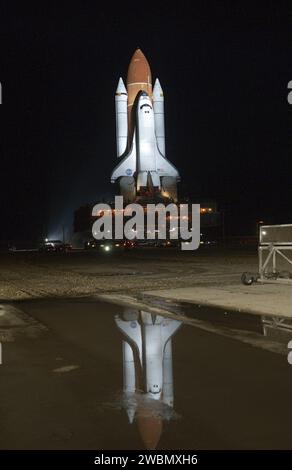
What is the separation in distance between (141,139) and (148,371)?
88.9 m

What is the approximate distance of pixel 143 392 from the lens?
7.32 m

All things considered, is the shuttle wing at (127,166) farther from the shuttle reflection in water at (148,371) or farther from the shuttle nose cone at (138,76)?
the shuttle reflection in water at (148,371)

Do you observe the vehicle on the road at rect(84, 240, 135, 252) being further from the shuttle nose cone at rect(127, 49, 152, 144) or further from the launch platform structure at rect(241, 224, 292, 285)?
the launch platform structure at rect(241, 224, 292, 285)

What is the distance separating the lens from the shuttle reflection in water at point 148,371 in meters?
6.23

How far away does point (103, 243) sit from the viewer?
80.0 metres

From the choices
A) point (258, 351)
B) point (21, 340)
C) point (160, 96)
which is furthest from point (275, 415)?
point (160, 96)

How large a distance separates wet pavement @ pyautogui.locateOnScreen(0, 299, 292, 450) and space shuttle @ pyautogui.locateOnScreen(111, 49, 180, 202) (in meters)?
85.9

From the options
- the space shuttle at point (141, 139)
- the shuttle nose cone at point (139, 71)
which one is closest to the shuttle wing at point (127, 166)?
the space shuttle at point (141, 139)

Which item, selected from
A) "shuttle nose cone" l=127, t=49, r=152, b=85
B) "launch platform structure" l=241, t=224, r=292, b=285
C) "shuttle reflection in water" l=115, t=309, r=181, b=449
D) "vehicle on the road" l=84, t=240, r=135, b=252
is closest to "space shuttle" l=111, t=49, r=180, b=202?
"shuttle nose cone" l=127, t=49, r=152, b=85

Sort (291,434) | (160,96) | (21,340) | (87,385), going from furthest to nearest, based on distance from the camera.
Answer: (160,96), (21,340), (87,385), (291,434)

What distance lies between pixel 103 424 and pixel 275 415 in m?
1.73

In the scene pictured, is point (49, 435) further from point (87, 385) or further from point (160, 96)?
point (160, 96)
